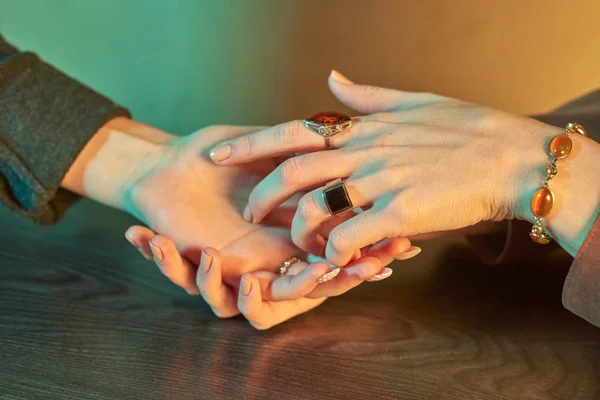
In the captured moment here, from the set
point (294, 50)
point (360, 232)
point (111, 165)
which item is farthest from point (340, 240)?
point (294, 50)

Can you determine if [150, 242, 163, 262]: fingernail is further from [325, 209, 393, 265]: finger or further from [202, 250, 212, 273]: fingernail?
[325, 209, 393, 265]: finger

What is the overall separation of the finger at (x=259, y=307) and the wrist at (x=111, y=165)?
264mm

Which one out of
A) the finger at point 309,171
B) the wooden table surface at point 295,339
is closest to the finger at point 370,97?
the finger at point 309,171

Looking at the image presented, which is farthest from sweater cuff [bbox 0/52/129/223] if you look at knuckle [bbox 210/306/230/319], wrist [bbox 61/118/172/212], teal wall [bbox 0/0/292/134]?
teal wall [bbox 0/0/292/134]

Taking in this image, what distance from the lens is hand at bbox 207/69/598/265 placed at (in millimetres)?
597

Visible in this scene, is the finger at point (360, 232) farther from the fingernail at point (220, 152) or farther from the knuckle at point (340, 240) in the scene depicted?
the fingernail at point (220, 152)

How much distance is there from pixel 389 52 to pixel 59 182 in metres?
0.76

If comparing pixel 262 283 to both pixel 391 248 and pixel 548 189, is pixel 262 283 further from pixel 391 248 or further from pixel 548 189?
pixel 548 189

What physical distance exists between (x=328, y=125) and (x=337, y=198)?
0.10m

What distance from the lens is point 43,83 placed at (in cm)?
81

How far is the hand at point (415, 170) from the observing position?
60 cm

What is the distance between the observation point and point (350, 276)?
24.9 inches

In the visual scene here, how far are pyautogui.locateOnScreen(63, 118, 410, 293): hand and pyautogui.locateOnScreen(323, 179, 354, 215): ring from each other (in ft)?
0.28

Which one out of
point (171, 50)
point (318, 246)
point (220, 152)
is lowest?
point (318, 246)
